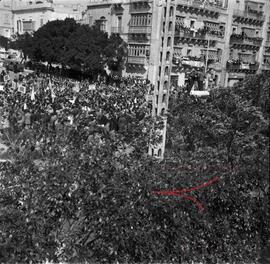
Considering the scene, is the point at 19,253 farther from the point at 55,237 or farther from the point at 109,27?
the point at 109,27

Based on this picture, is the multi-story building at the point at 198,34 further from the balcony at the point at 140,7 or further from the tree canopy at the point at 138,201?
the tree canopy at the point at 138,201

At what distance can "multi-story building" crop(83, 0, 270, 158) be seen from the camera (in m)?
41.7

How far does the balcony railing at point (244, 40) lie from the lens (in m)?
47.5

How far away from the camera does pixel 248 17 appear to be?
4806 cm

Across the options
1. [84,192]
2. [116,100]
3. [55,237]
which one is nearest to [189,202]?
[84,192]

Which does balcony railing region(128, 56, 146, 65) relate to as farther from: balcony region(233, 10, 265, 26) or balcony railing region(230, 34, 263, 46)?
balcony region(233, 10, 265, 26)

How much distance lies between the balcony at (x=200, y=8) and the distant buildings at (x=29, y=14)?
1774 centimetres

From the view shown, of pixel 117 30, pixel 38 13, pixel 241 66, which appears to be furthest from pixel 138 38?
pixel 38 13

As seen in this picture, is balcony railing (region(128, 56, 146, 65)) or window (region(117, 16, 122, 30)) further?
window (region(117, 16, 122, 30))

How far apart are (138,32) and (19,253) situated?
37.3 m

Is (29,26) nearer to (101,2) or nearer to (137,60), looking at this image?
(101,2)

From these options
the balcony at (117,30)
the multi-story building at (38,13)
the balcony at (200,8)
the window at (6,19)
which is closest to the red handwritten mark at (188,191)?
the balcony at (200,8)

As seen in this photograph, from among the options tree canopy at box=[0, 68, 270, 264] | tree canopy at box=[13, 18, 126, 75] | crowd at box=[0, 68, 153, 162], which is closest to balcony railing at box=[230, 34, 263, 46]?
tree canopy at box=[13, 18, 126, 75]

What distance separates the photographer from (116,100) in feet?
64.8
